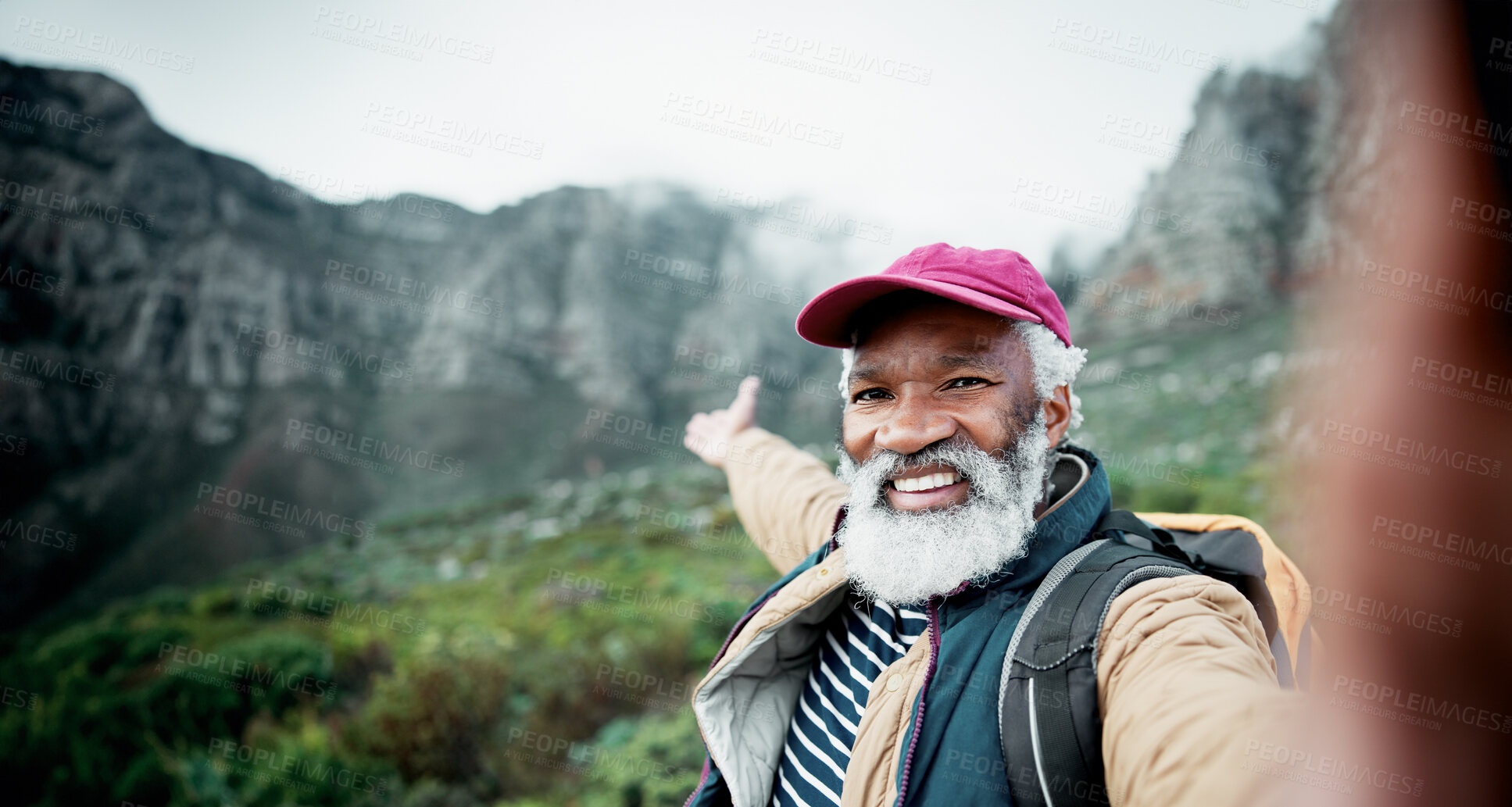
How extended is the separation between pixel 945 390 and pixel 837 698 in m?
0.91

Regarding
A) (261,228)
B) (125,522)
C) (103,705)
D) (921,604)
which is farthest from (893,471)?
(261,228)

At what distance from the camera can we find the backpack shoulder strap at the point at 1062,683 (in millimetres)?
1206

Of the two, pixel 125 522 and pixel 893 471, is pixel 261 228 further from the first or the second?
pixel 893 471

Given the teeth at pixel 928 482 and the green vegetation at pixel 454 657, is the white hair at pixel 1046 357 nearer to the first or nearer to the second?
the teeth at pixel 928 482

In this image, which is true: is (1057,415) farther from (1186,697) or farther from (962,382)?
(1186,697)

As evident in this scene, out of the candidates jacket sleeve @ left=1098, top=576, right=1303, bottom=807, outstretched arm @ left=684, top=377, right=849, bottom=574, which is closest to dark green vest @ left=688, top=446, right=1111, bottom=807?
jacket sleeve @ left=1098, top=576, right=1303, bottom=807

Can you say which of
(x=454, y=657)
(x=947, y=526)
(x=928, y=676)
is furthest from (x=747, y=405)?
(x=454, y=657)

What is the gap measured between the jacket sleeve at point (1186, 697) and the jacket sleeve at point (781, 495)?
4.05 ft

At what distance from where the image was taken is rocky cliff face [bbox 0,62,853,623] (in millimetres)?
7348

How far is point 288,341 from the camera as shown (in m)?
9.75

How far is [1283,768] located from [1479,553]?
1.46 feet

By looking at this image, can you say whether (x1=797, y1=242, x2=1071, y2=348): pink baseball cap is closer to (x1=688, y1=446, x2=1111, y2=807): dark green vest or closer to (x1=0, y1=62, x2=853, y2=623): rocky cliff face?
(x1=688, y1=446, x2=1111, y2=807): dark green vest

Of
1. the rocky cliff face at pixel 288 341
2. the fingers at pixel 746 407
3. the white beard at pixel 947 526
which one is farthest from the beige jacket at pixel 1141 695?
the rocky cliff face at pixel 288 341

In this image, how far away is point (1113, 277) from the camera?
994cm
